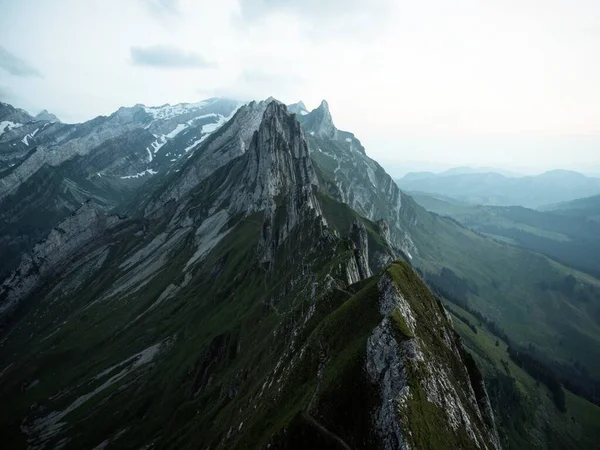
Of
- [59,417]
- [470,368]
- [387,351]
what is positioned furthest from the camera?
[59,417]

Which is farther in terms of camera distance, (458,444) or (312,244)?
(312,244)

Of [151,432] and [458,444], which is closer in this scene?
[458,444]

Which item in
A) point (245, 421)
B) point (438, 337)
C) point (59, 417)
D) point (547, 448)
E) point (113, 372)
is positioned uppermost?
point (438, 337)

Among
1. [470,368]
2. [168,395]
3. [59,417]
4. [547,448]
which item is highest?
[470,368]

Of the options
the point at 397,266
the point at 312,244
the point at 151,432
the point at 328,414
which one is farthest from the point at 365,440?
the point at 151,432

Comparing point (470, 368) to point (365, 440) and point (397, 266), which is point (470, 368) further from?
point (365, 440)

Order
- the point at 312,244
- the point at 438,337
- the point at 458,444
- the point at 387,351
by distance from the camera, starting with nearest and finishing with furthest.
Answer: the point at 458,444, the point at 387,351, the point at 438,337, the point at 312,244

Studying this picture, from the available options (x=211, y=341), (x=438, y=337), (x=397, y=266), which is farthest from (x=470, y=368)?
(x=211, y=341)

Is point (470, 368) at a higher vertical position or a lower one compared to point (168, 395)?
higher

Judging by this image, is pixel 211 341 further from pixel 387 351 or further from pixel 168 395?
pixel 387 351
